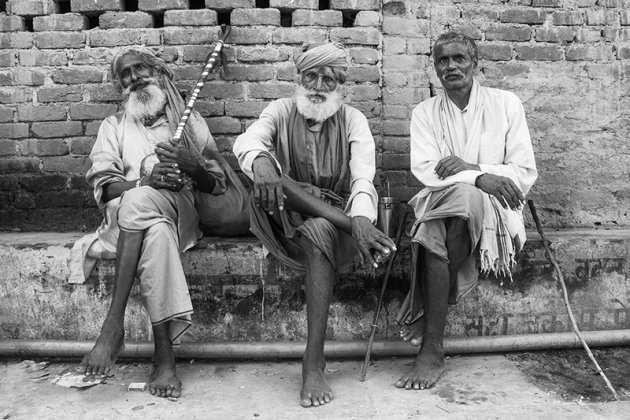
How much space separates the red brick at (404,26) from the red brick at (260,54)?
0.70 m

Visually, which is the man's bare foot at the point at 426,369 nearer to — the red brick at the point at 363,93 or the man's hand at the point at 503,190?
the man's hand at the point at 503,190

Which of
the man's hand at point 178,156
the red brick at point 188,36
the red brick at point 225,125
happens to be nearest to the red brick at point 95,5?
the red brick at point 188,36

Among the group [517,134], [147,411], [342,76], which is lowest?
[147,411]

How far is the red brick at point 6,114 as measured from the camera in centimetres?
402

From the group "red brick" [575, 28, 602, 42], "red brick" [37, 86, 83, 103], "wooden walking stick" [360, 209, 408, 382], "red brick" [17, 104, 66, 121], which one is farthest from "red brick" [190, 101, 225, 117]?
"red brick" [575, 28, 602, 42]

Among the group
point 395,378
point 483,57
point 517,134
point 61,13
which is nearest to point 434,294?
point 395,378

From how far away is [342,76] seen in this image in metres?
3.33

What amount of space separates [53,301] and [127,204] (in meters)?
0.91

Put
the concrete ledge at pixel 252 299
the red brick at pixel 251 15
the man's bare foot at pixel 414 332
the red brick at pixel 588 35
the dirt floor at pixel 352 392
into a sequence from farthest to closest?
the red brick at pixel 588 35
the red brick at pixel 251 15
the concrete ledge at pixel 252 299
the man's bare foot at pixel 414 332
the dirt floor at pixel 352 392

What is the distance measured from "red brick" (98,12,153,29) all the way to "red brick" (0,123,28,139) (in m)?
0.90

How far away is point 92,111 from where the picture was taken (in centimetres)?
400

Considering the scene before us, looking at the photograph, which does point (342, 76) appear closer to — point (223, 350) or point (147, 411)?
point (223, 350)

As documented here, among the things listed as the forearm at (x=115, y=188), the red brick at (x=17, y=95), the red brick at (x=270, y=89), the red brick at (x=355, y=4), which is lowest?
the forearm at (x=115, y=188)

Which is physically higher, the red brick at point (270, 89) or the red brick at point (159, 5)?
the red brick at point (159, 5)
